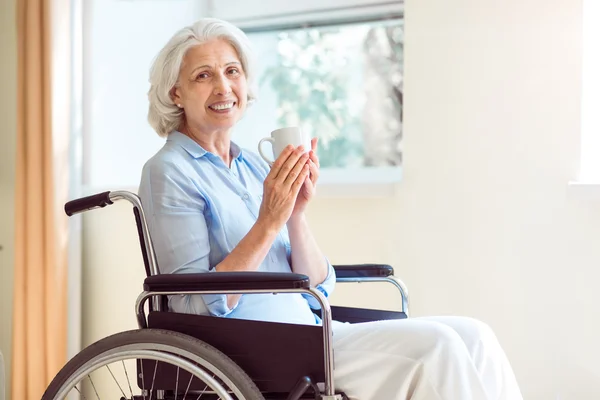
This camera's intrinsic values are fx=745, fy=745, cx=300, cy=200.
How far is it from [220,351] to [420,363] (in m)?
0.35

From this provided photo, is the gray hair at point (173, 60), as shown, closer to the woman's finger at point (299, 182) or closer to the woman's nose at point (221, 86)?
the woman's nose at point (221, 86)

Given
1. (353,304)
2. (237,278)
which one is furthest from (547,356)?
(237,278)

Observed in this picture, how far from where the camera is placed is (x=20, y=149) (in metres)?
2.54

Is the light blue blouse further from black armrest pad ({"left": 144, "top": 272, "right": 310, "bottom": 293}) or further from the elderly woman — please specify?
black armrest pad ({"left": 144, "top": 272, "right": 310, "bottom": 293})

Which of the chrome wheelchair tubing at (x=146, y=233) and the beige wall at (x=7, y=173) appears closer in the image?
the chrome wheelchair tubing at (x=146, y=233)

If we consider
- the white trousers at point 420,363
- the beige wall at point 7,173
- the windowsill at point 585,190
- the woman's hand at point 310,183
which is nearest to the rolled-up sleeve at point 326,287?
the woman's hand at point 310,183

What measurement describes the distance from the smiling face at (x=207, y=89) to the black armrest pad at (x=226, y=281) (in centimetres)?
46

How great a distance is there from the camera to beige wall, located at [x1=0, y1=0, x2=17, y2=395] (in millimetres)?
2766

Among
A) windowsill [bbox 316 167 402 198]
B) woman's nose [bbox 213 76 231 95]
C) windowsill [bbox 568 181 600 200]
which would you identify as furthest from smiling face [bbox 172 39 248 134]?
windowsill [bbox 568 181 600 200]

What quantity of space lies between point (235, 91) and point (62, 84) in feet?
3.58

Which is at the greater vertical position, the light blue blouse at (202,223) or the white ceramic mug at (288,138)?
the white ceramic mug at (288,138)

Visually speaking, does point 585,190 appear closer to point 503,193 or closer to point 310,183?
point 503,193

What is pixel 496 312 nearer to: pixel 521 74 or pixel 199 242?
pixel 521 74

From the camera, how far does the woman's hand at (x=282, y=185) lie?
4.72 ft
